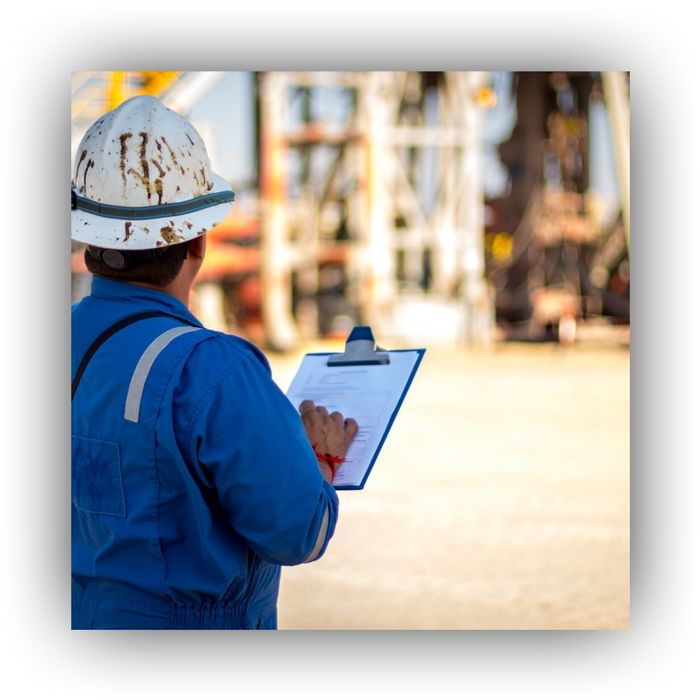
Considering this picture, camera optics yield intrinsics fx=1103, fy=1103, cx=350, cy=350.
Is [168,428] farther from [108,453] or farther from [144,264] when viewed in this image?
[144,264]

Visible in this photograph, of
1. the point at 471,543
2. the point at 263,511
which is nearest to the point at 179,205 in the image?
the point at 263,511

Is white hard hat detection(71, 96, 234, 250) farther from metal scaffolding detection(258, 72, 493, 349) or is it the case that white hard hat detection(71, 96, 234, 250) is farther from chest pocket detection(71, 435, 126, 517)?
metal scaffolding detection(258, 72, 493, 349)

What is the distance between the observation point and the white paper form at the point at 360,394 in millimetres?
1978

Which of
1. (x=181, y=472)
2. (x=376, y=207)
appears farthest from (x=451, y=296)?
(x=181, y=472)

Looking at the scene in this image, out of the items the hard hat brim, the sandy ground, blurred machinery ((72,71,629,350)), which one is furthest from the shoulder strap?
blurred machinery ((72,71,629,350))

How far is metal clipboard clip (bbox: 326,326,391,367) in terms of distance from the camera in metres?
2.16

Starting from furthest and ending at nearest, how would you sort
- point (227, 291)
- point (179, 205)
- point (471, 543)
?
1. point (227, 291)
2. point (471, 543)
3. point (179, 205)

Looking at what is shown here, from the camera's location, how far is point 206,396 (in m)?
1.62

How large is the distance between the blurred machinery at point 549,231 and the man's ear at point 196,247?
510 centimetres

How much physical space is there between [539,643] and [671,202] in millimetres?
1308

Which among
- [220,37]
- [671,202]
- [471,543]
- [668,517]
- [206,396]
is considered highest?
[220,37]

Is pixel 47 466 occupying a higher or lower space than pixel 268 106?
lower

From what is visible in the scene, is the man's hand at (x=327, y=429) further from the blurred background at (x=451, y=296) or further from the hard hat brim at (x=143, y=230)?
the blurred background at (x=451, y=296)

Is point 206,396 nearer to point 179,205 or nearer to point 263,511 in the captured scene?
point 263,511
